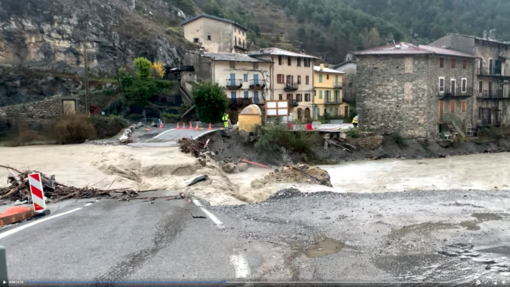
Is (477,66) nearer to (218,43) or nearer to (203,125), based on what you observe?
(203,125)

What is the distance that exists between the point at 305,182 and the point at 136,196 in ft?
23.6

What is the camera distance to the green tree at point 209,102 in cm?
3875

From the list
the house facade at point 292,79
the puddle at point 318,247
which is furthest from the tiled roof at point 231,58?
the puddle at point 318,247

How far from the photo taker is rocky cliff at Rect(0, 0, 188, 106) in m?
47.2

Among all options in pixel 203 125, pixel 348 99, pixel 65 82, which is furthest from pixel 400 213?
pixel 348 99

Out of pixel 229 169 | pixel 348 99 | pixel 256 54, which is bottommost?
Result: pixel 229 169

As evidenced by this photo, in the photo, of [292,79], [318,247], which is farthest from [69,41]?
[318,247]

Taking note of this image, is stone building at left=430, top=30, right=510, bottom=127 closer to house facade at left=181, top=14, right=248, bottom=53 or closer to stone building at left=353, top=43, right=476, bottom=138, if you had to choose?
stone building at left=353, top=43, right=476, bottom=138

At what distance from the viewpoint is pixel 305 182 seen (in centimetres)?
1688

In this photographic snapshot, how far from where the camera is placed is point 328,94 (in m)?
56.8

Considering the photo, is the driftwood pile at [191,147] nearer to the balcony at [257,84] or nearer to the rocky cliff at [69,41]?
the balcony at [257,84]

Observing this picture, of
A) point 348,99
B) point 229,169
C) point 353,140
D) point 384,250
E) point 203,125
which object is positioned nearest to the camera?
point 384,250

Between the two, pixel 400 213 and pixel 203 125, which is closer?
pixel 400 213

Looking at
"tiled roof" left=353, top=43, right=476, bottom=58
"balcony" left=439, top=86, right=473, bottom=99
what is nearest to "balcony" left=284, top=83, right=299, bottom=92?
"tiled roof" left=353, top=43, right=476, bottom=58
